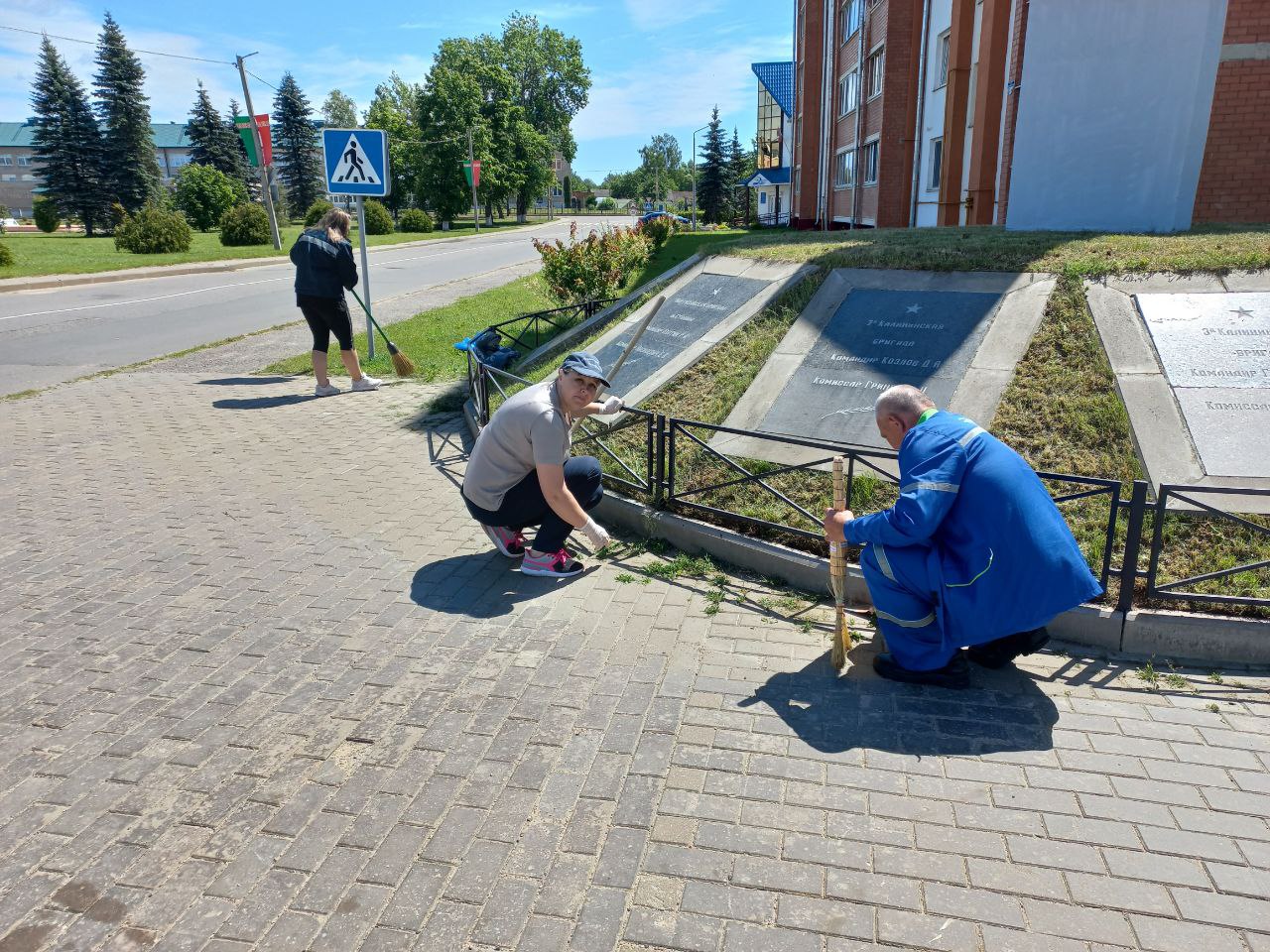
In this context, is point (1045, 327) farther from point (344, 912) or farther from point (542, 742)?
point (344, 912)

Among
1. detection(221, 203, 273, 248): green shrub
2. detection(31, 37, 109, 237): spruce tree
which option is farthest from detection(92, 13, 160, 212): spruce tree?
detection(221, 203, 273, 248): green shrub

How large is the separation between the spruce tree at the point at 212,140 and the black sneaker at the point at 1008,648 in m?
66.4

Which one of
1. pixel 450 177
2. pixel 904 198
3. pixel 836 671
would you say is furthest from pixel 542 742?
pixel 450 177

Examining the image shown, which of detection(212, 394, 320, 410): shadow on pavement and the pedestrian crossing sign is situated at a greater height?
the pedestrian crossing sign

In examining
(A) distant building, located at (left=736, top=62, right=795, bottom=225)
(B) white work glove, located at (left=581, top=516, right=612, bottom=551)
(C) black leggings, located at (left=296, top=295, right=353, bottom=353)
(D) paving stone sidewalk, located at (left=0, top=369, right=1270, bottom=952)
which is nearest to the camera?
(D) paving stone sidewalk, located at (left=0, top=369, right=1270, bottom=952)

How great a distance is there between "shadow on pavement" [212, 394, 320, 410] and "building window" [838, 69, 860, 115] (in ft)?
75.2

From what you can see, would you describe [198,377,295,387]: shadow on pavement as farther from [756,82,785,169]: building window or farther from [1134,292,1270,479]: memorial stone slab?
[756,82,785,169]: building window

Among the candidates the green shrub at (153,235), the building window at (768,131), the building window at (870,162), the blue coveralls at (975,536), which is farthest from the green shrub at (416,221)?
the blue coveralls at (975,536)

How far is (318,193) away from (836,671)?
78.6 meters

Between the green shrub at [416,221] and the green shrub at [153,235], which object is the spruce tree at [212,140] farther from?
the green shrub at [153,235]

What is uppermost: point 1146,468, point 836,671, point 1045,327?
point 1045,327

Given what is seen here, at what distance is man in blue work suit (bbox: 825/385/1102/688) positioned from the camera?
3551 mm

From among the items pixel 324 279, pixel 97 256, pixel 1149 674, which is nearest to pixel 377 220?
pixel 97 256

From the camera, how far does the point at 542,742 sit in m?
3.50
